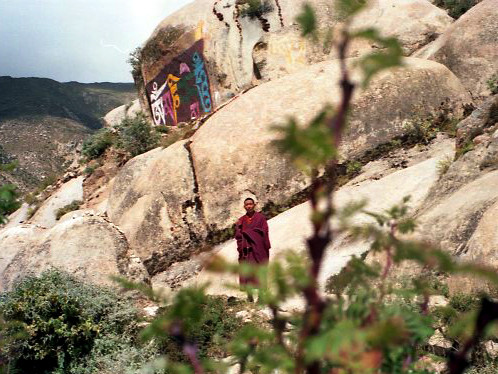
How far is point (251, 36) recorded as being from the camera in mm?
18328

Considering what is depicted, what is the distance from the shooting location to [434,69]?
12.0m

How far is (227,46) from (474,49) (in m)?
8.82

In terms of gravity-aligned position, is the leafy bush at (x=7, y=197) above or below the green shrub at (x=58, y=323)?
above

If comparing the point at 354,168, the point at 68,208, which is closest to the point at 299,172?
the point at 354,168

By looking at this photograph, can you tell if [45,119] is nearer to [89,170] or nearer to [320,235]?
[89,170]

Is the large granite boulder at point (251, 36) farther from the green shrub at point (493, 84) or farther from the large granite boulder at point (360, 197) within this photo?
the large granite boulder at point (360, 197)

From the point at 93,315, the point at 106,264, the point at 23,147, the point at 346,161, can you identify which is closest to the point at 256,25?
the point at 346,161

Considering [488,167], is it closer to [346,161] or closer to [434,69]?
[346,161]

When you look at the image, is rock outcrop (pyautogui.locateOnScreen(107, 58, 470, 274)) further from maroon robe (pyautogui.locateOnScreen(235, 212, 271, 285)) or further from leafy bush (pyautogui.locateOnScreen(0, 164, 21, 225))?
leafy bush (pyautogui.locateOnScreen(0, 164, 21, 225))

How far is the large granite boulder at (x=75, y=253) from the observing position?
849 centimetres

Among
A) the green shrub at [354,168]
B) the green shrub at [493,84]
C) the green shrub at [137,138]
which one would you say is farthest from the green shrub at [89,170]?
the green shrub at [493,84]

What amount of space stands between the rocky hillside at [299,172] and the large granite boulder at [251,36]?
7 cm

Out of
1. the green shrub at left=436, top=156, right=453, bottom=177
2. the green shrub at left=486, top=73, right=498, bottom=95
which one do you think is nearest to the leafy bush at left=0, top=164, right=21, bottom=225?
the green shrub at left=436, top=156, right=453, bottom=177

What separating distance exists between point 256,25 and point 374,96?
330 inches
